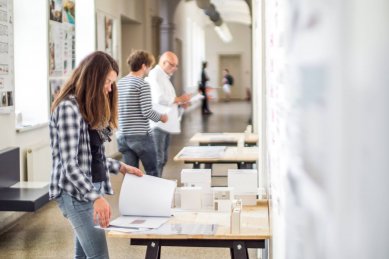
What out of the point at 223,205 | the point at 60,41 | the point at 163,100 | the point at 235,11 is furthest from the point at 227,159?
the point at 235,11

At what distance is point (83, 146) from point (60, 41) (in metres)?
6.47

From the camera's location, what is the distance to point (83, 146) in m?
3.07

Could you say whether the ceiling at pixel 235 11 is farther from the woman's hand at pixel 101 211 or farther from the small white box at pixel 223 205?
the woman's hand at pixel 101 211

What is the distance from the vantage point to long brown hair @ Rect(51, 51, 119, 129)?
3069mm

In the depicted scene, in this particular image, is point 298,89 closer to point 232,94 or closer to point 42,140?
point 42,140

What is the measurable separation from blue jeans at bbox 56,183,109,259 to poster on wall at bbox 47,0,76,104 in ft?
19.5

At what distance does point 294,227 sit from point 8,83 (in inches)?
227

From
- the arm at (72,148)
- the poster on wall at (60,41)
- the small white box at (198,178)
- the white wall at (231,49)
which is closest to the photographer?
the arm at (72,148)

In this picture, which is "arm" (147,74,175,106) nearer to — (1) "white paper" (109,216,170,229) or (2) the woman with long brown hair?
(1) "white paper" (109,216,170,229)

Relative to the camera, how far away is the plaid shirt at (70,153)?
9.76 ft

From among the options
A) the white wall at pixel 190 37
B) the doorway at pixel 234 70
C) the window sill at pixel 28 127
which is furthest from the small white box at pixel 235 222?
the doorway at pixel 234 70

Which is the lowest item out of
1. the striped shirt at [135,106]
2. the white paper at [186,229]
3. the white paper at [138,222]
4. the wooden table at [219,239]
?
the wooden table at [219,239]

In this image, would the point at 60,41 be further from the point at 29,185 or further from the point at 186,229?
the point at 186,229

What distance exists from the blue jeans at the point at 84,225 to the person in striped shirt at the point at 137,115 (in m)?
3.61
